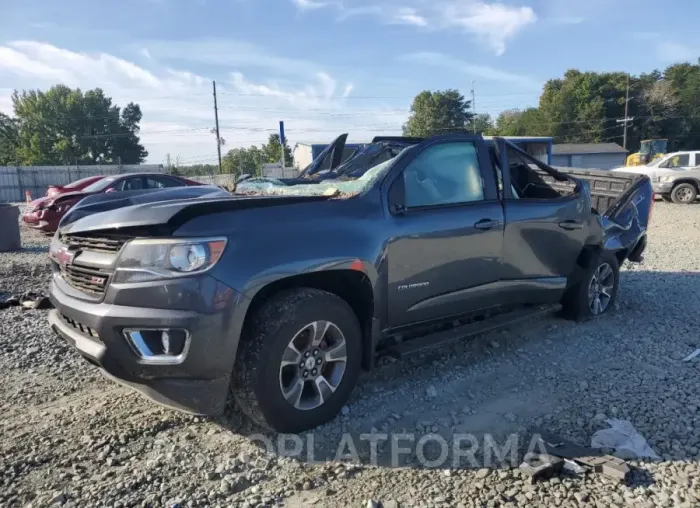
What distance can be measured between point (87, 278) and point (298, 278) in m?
1.22

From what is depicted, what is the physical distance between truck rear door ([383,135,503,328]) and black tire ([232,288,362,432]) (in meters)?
0.61

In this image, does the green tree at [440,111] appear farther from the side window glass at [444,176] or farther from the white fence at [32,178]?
the side window glass at [444,176]

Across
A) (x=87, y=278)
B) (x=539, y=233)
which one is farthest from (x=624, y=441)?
(x=87, y=278)

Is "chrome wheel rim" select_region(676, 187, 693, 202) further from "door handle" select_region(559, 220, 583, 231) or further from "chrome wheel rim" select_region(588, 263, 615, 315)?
"door handle" select_region(559, 220, 583, 231)

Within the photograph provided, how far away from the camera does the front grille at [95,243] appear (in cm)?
306

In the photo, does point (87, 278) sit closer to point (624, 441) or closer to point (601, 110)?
point (624, 441)

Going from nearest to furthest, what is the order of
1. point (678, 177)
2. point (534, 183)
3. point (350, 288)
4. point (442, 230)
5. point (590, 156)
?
1. point (350, 288)
2. point (442, 230)
3. point (534, 183)
4. point (678, 177)
5. point (590, 156)

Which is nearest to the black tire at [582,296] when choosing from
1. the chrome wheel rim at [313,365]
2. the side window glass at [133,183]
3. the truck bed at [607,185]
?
the truck bed at [607,185]

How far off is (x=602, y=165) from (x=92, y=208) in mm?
62943

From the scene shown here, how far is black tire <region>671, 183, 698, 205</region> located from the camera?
64.9 feet

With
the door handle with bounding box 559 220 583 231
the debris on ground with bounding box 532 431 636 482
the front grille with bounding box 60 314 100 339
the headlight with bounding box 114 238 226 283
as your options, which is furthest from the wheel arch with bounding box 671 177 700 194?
the front grille with bounding box 60 314 100 339

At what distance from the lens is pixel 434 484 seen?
9.23ft

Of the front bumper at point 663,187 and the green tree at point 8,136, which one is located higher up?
the green tree at point 8,136

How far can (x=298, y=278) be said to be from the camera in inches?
129
